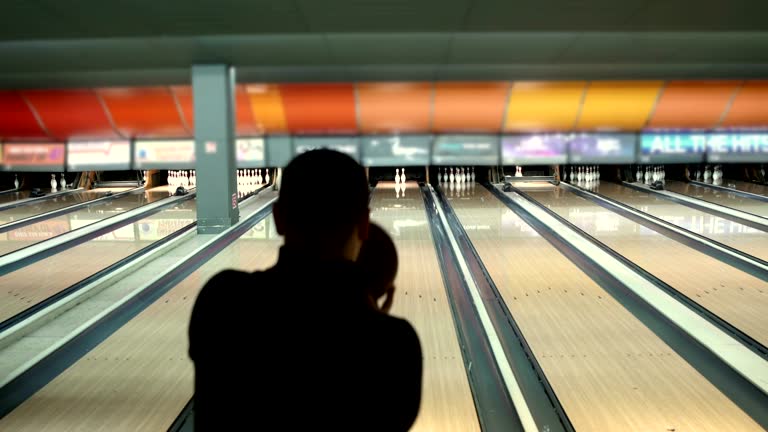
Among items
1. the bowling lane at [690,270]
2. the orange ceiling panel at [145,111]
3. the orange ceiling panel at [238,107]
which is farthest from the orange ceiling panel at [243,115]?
the bowling lane at [690,270]

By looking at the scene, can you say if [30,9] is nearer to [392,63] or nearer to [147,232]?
[147,232]

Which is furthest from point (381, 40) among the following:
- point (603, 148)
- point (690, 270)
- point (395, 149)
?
point (603, 148)

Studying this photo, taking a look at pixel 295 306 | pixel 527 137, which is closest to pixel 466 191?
pixel 527 137

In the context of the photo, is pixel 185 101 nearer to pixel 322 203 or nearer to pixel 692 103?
pixel 692 103

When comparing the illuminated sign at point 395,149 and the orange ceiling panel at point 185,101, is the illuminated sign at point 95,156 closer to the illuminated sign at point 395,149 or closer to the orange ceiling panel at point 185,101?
the orange ceiling panel at point 185,101

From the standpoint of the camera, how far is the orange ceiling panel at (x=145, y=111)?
7.43 m

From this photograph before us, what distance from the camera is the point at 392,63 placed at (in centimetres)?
574

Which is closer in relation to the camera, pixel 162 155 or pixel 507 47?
pixel 507 47

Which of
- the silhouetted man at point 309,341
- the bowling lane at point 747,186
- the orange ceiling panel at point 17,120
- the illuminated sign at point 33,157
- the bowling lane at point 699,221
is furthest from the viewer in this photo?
the illuminated sign at point 33,157

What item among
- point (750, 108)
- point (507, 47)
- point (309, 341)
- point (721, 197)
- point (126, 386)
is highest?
point (507, 47)

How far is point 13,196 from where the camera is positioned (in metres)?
8.52

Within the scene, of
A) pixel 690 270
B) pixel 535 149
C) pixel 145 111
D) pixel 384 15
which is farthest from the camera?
pixel 535 149

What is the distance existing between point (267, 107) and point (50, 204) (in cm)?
315

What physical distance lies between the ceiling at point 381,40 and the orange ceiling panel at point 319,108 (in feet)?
2.19
